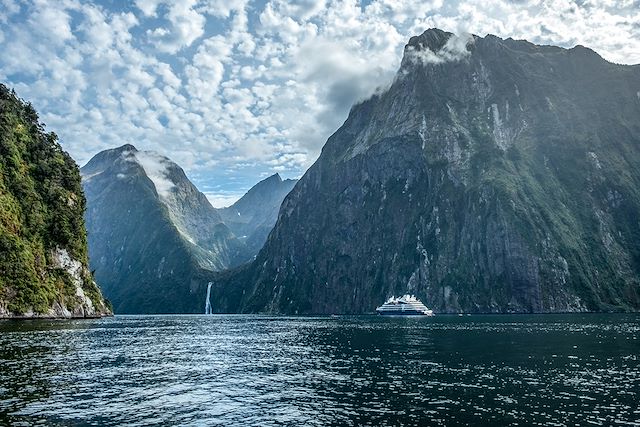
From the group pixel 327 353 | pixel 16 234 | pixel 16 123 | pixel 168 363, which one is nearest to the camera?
pixel 168 363

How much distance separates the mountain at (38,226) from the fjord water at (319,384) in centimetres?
5807

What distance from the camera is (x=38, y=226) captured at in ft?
499

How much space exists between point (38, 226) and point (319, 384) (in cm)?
13182

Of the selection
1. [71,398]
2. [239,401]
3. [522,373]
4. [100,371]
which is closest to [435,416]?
[239,401]

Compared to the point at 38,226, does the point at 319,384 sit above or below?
below

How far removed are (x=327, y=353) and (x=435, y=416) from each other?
136ft

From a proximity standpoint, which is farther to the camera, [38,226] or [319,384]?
[38,226]

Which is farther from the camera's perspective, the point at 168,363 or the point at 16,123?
the point at 16,123

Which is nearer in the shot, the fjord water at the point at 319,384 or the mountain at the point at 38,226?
the fjord water at the point at 319,384

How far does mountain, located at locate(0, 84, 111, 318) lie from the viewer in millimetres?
132000

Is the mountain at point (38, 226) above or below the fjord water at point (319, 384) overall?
above

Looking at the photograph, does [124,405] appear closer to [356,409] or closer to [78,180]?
[356,409]

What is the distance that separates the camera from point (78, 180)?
19062 centimetres

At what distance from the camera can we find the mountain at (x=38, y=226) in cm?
13200
